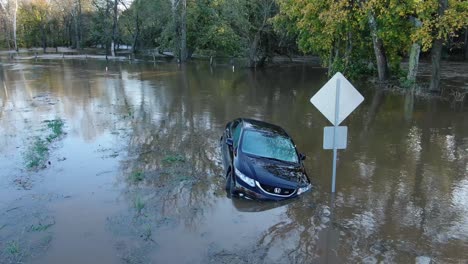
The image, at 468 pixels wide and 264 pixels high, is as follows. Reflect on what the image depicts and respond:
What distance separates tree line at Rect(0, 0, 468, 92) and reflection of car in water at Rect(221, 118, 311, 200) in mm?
13629

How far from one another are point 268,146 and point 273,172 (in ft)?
3.29

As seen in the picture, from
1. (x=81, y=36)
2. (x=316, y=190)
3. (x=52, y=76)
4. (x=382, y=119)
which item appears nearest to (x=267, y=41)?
(x=52, y=76)

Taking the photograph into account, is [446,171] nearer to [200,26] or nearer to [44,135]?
[44,135]

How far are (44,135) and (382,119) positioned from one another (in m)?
13.7

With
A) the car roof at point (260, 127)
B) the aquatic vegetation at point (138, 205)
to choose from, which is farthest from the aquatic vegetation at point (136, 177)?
the car roof at point (260, 127)

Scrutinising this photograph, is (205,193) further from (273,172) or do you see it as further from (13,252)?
(13,252)

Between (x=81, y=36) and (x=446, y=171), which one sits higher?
(x=81, y=36)

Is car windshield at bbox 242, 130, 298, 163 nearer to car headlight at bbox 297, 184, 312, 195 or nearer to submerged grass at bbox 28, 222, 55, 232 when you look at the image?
car headlight at bbox 297, 184, 312, 195

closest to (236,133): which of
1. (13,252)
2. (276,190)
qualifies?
(276,190)

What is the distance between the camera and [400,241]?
275 inches

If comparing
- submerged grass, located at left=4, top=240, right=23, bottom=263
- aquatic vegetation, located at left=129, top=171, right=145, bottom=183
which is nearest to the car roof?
aquatic vegetation, located at left=129, top=171, right=145, bottom=183

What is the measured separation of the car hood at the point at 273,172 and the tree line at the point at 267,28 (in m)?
14.2

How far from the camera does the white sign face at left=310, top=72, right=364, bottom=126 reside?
7.63 m

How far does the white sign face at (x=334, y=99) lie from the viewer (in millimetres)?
7629
